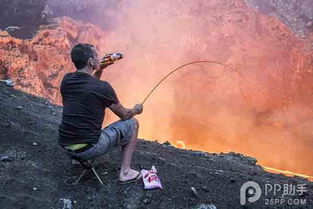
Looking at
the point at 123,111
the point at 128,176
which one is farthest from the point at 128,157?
the point at 123,111

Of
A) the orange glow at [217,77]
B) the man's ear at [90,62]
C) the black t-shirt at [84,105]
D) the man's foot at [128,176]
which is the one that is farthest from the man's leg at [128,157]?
the orange glow at [217,77]

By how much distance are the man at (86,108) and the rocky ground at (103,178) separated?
488 mm

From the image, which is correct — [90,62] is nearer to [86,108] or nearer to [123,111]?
[86,108]

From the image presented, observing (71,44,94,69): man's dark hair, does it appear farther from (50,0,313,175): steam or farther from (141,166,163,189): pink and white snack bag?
(50,0,313,175): steam

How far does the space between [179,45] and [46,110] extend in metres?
7.32

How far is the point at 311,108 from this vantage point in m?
13.4

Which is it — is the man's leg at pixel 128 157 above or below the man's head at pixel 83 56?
below

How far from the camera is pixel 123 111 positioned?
4.39 meters

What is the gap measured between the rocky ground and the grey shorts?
440 mm

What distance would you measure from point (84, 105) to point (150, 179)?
1067 millimetres

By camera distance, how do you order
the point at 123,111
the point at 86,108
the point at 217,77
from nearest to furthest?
the point at 86,108, the point at 123,111, the point at 217,77

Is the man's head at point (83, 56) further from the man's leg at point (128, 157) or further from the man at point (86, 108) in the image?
the man's leg at point (128, 157)

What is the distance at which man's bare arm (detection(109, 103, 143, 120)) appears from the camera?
14.2 feet

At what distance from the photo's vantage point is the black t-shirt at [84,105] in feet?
13.9
